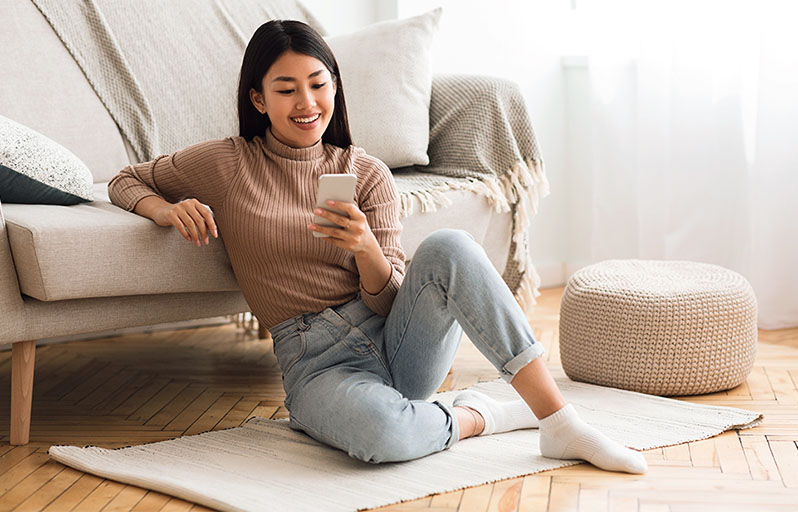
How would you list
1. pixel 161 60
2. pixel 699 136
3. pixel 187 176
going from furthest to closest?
pixel 699 136 < pixel 161 60 < pixel 187 176

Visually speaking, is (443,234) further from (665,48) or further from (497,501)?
(665,48)

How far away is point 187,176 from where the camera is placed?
168 cm

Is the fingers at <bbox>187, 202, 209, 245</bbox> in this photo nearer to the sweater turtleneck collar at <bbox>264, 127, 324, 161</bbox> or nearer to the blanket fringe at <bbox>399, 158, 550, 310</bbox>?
the sweater turtleneck collar at <bbox>264, 127, 324, 161</bbox>

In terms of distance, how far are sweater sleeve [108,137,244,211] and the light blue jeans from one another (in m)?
0.27

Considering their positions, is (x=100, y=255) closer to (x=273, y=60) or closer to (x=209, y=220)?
(x=209, y=220)

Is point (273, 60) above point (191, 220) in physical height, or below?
above

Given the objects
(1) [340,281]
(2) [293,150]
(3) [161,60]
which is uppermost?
(3) [161,60]

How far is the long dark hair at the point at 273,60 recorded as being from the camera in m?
1.61

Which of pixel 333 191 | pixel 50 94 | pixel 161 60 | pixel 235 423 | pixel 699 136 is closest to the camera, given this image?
pixel 333 191

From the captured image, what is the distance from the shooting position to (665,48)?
9.18 feet

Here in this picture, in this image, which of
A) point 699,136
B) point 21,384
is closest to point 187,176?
point 21,384

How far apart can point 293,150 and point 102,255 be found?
37 centimetres

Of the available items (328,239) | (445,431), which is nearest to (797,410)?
(445,431)

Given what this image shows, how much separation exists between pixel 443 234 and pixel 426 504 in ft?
1.36
